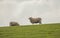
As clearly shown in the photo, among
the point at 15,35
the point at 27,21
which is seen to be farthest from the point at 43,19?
the point at 15,35

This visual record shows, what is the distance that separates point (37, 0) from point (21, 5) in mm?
183

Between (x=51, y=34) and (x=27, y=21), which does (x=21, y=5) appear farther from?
(x=51, y=34)

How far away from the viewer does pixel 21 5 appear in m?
1.46

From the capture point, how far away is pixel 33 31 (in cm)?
97

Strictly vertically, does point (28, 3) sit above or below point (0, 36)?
above

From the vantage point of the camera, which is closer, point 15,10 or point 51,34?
point 51,34

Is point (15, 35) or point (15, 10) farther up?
point (15, 10)

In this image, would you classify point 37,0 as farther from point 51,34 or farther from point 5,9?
point 51,34

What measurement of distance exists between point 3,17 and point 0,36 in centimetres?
47

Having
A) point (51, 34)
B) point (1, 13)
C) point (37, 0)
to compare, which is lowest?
point (51, 34)

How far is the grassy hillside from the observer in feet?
3.12

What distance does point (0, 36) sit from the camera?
39.0 inches

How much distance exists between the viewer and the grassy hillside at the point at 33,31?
3.12 feet

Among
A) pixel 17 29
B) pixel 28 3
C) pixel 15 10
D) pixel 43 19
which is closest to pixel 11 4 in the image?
pixel 15 10
